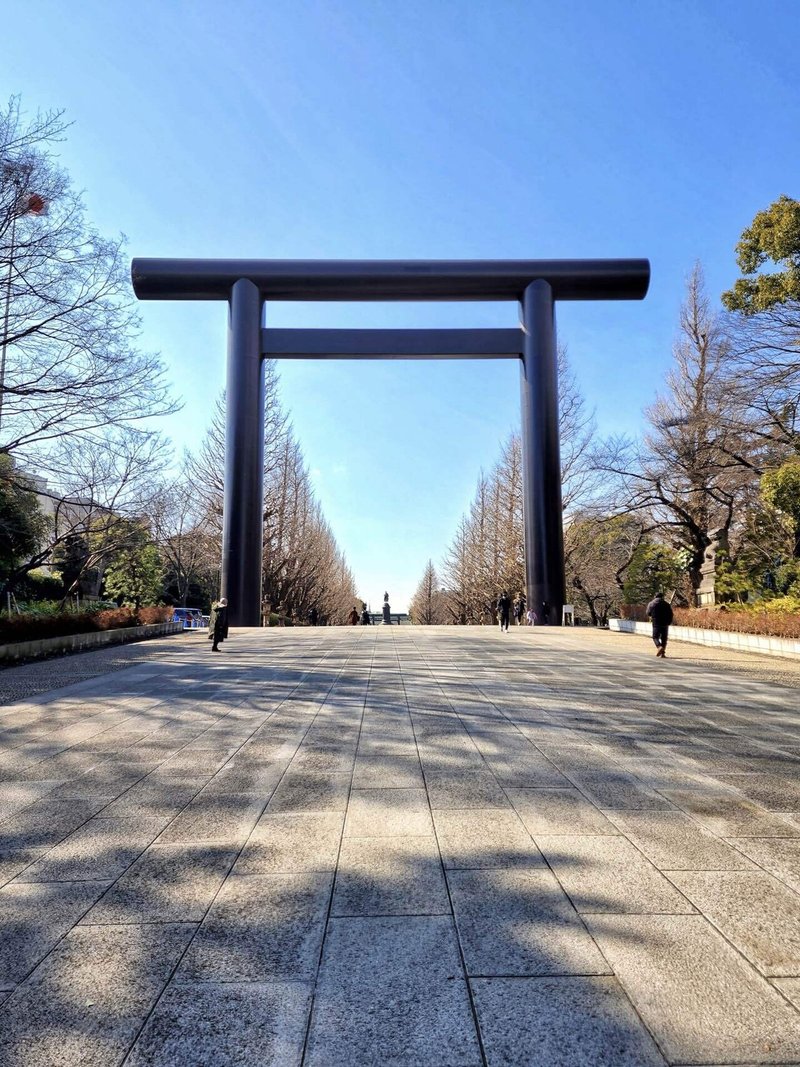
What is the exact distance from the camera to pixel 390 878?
2.65 metres

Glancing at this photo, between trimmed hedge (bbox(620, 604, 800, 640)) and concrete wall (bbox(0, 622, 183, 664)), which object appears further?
trimmed hedge (bbox(620, 604, 800, 640))

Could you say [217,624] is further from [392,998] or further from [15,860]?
[392,998]

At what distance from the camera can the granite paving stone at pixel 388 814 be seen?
314cm

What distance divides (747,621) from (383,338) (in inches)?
533

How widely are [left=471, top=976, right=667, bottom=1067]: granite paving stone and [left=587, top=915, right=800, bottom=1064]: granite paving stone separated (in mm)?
60

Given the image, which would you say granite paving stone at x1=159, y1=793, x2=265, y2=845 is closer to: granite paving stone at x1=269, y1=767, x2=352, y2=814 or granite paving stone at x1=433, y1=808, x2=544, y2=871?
granite paving stone at x1=269, y1=767, x2=352, y2=814

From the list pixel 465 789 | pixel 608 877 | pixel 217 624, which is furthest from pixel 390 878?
pixel 217 624

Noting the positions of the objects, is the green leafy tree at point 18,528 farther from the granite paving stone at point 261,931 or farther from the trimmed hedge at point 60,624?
the granite paving stone at point 261,931

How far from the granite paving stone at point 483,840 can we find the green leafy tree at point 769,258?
13.1 metres

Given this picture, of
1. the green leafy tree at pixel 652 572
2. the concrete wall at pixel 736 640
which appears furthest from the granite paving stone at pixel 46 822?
the green leafy tree at pixel 652 572

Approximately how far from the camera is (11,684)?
8055 millimetres

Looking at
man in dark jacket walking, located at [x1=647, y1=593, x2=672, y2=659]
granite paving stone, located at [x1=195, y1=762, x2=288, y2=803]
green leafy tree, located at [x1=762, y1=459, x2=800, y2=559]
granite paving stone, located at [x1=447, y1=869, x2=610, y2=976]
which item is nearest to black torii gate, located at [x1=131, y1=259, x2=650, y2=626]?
green leafy tree, located at [x1=762, y1=459, x2=800, y2=559]

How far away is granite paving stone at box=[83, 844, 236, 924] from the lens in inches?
93.5

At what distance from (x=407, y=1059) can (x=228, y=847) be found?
5.08ft
